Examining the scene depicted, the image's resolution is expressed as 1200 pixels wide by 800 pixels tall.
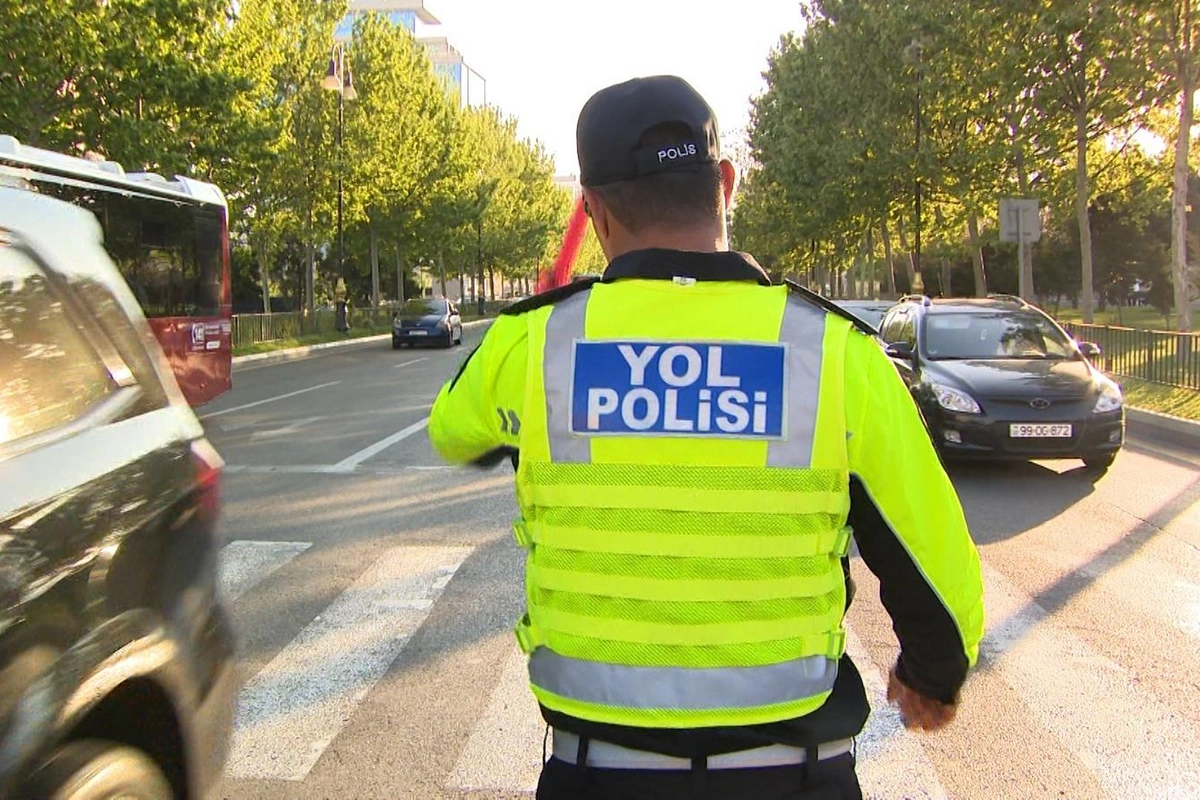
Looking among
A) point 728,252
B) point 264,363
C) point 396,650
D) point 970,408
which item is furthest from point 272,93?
point 728,252

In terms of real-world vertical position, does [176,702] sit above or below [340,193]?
below

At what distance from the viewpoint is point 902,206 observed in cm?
3331

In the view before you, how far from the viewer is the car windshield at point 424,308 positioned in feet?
102

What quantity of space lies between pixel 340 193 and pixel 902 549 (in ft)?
106

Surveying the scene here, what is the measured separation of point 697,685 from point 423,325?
29598 mm

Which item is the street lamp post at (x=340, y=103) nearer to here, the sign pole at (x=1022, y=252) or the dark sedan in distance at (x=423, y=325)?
the dark sedan in distance at (x=423, y=325)

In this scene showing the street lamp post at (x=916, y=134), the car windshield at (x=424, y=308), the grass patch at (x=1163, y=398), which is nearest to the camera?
the grass patch at (x=1163, y=398)

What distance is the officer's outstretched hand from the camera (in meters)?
1.71

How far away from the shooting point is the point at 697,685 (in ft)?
4.90

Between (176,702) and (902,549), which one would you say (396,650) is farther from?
Result: (902,549)

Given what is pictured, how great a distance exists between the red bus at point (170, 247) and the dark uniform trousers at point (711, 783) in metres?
12.7

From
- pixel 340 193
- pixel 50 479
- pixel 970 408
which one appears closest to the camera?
pixel 50 479

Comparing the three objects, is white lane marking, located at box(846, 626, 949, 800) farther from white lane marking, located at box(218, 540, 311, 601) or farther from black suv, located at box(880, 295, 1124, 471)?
black suv, located at box(880, 295, 1124, 471)

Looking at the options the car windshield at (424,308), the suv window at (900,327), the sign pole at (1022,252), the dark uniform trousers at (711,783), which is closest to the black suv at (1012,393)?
the suv window at (900,327)
